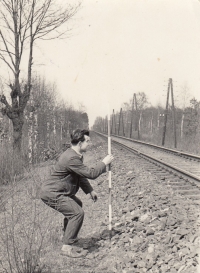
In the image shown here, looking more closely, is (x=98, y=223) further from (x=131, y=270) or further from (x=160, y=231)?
(x=131, y=270)

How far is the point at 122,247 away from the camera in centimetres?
380

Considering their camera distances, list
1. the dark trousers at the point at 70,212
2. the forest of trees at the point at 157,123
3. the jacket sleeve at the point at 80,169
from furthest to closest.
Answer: the forest of trees at the point at 157,123
the dark trousers at the point at 70,212
the jacket sleeve at the point at 80,169

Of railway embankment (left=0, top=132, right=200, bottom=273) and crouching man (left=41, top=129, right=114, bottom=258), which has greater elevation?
crouching man (left=41, top=129, right=114, bottom=258)

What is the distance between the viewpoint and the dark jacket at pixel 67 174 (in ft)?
11.8

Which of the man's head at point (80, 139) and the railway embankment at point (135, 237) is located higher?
the man's head at point (80, 139)

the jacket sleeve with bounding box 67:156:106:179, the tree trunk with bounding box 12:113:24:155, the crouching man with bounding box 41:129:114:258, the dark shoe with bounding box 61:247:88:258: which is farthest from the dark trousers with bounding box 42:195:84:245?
the tree trunk with bounding box 12:113:24:155

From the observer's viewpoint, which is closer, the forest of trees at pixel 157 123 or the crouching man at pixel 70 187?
the crouching man at pixel 70 187

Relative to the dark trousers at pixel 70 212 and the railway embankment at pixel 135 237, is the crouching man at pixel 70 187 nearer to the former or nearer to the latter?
the dark trousers at pixel 70 212

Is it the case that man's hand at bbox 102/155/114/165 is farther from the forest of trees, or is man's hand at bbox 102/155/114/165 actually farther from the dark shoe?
the forest of trees

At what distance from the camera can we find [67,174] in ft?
12.3

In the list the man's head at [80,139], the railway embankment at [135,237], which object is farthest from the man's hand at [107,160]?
the railway embankment at [135,237]

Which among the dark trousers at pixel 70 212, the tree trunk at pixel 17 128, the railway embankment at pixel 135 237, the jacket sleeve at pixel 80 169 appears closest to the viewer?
the railway embankment at pixel 135 237

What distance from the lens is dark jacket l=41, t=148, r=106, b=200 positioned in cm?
361

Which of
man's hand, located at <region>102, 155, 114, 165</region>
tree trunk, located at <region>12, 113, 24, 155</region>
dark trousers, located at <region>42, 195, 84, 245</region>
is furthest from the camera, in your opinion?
tree trunk, located at <region>12, 113, 24, 155</region>
